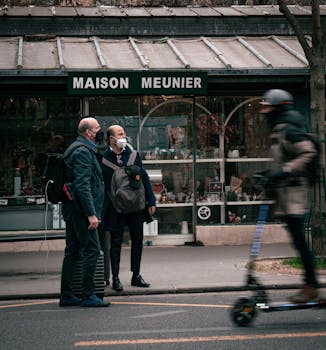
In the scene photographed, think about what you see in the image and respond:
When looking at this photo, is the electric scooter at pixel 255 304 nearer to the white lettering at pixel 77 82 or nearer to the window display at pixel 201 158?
the white lettering at pixel 77 82

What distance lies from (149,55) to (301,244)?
27.4 feet

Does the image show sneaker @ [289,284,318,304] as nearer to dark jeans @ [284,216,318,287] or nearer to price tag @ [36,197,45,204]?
dark jeans @ [284,216,318,287]

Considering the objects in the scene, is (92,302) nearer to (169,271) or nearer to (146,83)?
(169,271)

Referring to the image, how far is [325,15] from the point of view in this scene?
16078mm

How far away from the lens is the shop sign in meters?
13.4

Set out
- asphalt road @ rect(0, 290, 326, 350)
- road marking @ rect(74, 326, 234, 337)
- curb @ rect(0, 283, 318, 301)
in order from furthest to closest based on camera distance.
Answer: curb @ rect(0, 283, 318, 301) → road marking @ rect(74, 326, 234, 337) → asphalt road @ rect(0, 290, 326, 350)

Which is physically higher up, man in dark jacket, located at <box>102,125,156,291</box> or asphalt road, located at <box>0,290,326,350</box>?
man in dark jacket, located at <box>102,125,156,291</box>

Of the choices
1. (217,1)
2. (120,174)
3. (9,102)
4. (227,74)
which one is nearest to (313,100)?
(227,74)

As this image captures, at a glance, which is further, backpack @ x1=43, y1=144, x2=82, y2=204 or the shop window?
the shop window

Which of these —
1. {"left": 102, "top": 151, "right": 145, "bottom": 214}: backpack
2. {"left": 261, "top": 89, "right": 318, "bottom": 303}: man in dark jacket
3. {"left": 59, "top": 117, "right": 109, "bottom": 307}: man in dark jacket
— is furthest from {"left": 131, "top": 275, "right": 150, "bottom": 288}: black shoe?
{"left": 261, "top": 89, "right": 318, "bottom": 303}: man in dark jacket

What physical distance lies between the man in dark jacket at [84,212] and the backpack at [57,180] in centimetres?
5

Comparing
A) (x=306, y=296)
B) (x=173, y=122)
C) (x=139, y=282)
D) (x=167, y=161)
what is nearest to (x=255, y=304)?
(x=306, y=296)

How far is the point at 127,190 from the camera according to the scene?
9633mm

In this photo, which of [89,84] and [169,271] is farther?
[89,84]
